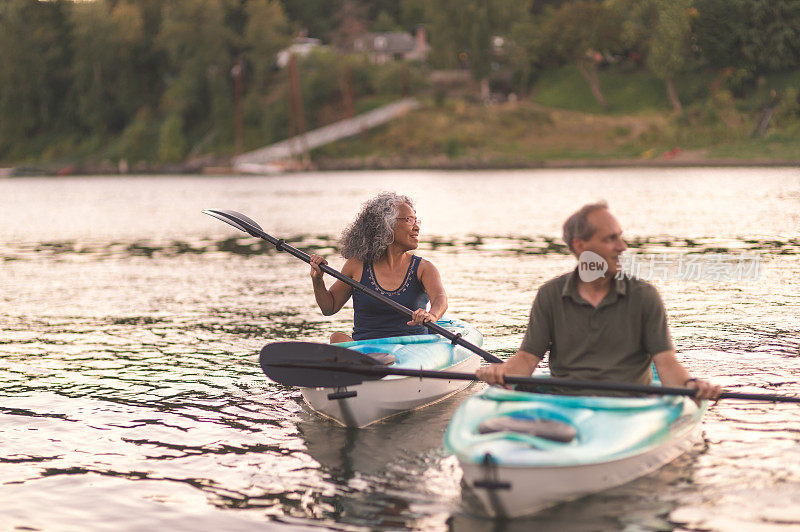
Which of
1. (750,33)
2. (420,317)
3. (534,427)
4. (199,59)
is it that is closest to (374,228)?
(420,317)

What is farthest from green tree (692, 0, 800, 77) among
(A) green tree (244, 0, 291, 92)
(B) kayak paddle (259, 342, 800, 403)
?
(A) green tree (244, 0, 291, 92)

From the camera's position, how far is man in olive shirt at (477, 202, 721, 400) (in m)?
6.35

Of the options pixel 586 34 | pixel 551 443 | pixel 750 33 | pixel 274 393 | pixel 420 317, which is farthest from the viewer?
pixel 586 34

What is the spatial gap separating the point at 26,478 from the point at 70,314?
855cm

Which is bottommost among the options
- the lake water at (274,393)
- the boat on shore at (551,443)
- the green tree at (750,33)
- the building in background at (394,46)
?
the lake water at (274,393)

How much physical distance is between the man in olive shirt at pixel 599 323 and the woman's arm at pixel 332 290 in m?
2.58

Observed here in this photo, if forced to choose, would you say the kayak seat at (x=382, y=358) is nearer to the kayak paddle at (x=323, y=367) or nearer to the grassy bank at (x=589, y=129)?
the kayak paddle at (x=323, y=367)

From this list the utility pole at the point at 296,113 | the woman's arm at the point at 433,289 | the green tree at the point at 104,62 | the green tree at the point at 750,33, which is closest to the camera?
the woman's arm at the point at 433,289

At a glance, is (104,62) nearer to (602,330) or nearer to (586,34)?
(586,34)

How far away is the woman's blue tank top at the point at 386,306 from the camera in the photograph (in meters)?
8.98

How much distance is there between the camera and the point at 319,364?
7863 mm

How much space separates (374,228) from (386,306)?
0.79 meters

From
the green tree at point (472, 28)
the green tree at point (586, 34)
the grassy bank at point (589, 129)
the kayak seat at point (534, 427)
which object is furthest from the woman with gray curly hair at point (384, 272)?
the green tree at point (472, 28)

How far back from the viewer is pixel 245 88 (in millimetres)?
111188
